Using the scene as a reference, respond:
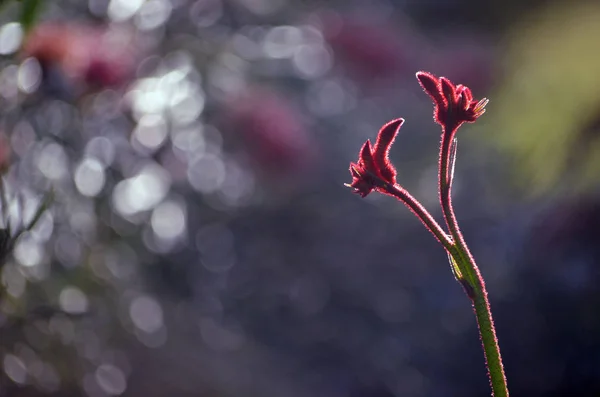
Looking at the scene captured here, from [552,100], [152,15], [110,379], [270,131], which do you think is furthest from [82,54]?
[552,100]

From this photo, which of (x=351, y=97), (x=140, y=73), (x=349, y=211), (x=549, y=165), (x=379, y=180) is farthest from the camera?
(x=351, y=97)

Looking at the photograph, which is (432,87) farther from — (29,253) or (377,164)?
(29,253)

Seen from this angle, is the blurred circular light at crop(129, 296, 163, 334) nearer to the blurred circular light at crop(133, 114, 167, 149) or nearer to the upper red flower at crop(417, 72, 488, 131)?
the blurred circular light at crop(133, 114, 167, 149)

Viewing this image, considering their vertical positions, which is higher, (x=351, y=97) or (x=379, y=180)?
(x=379, y=180)

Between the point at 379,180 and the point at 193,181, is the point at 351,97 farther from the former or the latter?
the point at 379,180

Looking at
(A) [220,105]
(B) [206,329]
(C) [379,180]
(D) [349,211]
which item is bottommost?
(B) [206,329]

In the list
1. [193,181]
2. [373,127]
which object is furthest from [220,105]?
[373,127]

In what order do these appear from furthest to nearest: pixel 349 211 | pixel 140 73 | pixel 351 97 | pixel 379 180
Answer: pixel 351 97 < pixel 349 211 < pixel 140 73 < pixel 379 180

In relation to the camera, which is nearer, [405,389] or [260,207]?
[405,389]
